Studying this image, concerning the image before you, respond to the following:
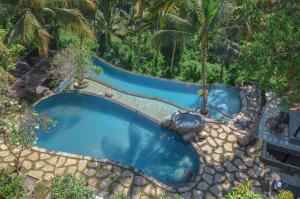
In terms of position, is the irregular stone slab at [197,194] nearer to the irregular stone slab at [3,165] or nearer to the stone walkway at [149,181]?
A: the stone walkway at [149,181]

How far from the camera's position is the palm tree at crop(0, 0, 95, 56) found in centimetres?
2183

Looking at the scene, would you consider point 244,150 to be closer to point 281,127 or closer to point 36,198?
point 281,127

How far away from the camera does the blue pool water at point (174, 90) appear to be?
82.8 feet

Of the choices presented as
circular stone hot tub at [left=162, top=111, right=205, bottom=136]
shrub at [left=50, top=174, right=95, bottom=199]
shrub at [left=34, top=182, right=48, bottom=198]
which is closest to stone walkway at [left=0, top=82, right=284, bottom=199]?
shrub at [left=34, top=182, right=48, bottom=198]

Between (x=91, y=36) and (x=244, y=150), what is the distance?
12958 mm

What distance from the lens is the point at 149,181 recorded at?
18578mm

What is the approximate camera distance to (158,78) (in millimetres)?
27938

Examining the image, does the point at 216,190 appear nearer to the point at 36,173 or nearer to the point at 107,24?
the point at 36,173

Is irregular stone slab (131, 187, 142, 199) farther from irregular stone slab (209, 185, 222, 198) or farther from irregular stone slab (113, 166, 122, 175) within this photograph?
irregular stone slab (209, 185, 222, 198)

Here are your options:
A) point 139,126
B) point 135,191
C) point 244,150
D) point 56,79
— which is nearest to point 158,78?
point 139,126

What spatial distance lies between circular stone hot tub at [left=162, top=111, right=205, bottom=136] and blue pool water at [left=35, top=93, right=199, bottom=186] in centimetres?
55

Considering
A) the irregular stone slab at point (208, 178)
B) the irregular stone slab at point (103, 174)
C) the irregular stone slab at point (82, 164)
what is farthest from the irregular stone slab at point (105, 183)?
the irregular stone slab at point (208, 178)

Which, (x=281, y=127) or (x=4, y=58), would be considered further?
(x=281, y=127)

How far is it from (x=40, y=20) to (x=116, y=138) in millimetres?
10227
